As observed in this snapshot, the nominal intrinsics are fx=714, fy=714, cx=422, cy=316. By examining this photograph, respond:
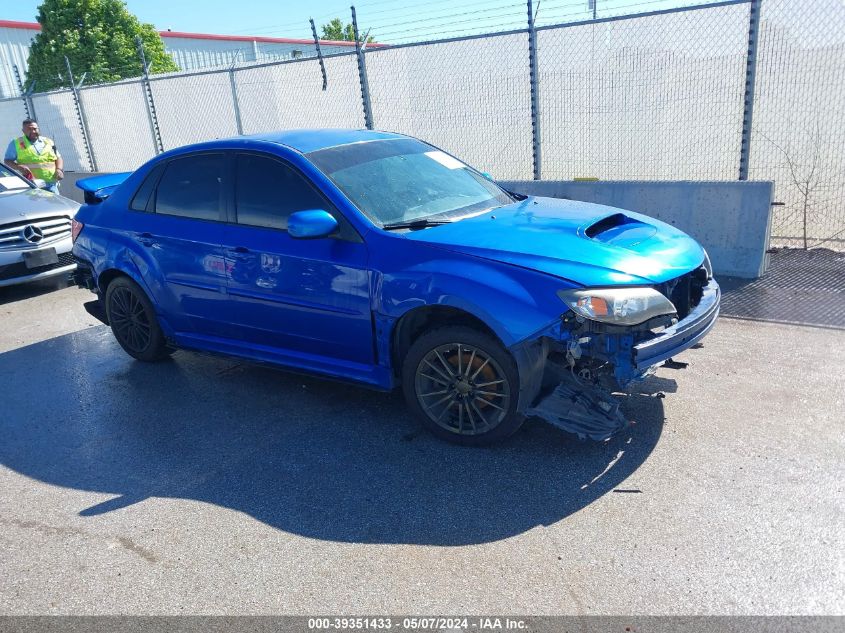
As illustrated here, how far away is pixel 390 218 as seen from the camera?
4406 mm

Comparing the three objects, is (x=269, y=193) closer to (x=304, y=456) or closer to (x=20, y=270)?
(x=304, y=456)

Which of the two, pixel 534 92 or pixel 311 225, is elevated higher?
pixel 534 92

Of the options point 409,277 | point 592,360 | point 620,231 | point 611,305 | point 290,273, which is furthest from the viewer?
point 290,273

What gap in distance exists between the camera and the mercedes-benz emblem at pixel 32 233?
8.47 metres

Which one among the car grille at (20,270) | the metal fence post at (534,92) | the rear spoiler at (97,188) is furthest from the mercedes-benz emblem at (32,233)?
the metal fence post at (534,92)

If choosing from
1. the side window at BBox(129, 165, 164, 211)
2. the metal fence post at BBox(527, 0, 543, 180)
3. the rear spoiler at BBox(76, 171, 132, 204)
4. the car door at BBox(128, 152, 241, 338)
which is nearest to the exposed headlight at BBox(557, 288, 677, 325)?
the car door at BBox(128, 152, 241, 338)

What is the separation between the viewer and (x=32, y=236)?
851 cm

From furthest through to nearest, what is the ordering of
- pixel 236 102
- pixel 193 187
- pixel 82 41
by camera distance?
pixel 82 41 → pixel 236 102 → pixel 193 187

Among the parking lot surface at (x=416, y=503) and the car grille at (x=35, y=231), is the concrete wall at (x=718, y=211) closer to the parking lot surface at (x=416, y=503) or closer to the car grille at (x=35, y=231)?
the parking lot surface at (x=416, y=503)

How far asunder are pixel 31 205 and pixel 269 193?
558 cm

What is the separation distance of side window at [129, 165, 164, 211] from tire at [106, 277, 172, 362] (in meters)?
0.62

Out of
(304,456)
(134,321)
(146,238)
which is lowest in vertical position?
(304,456)

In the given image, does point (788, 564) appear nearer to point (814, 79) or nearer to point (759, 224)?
point (759, 224)

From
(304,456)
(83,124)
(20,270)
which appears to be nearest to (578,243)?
(304,456)
